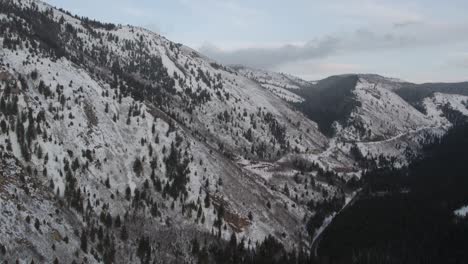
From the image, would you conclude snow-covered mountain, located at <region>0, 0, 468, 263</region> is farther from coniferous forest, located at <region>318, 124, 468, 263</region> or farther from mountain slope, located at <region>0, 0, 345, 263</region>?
coniferous forest, located at <region>318, 124, 468, 263</region>

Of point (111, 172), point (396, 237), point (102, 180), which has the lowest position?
point (396, 237)

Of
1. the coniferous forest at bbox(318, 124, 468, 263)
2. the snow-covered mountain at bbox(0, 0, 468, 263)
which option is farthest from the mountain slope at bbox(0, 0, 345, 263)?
the coniferous forest at bbox(318, 124, 468, 263)

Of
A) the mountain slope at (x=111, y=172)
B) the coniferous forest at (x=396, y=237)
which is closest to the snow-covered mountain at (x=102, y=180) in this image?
the mountain slope at (x=111, y=172)

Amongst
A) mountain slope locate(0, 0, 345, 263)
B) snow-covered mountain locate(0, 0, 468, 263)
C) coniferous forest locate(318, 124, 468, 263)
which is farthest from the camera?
coniferous forest locate(318, 124, 468, 263)

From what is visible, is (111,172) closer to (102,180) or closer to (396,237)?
(102,180)

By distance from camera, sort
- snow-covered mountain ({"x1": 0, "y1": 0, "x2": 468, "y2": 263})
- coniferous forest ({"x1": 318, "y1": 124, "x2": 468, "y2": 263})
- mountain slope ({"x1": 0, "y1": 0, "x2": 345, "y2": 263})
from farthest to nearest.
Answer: coniferous forest ({"x1": 318, "y1": 124, "x2": 468, "y2": 263})
mountain slope ({"x1": 0, "y1": 0, "x2": 345, "y2": 263})
snow-covered mountain ({"x1": 0, "y1": 0, "x2": 468, "y2": 263})

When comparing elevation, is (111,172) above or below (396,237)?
above

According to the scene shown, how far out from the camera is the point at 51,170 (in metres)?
121

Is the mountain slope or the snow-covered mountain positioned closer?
the snow-covered mountain

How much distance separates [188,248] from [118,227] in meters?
20.6

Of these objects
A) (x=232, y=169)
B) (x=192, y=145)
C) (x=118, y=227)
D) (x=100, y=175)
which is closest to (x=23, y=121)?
(x=100, y=175)

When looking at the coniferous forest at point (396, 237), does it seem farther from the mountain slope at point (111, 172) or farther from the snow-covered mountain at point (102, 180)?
the mountain slope at point (111, 172)

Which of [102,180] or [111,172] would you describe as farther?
[111,172]

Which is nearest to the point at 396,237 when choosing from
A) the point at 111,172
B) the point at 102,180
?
the point at 111,172
